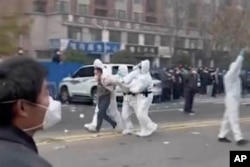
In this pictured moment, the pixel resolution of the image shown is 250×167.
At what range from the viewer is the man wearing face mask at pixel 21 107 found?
2.19m

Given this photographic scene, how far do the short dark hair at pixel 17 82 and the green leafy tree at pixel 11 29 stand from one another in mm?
6363

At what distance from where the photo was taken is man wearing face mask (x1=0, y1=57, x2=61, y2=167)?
2.19 meters

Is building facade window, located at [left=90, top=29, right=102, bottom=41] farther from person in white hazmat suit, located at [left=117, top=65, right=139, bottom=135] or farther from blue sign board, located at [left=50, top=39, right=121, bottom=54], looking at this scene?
person in white hazmat suit, located at [left=117, top=65, right=139, bottom=135]

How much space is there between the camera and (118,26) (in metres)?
59.8

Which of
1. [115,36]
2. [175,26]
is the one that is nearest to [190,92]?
[175,26]

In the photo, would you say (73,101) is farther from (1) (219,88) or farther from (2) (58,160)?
(2) (58,160)

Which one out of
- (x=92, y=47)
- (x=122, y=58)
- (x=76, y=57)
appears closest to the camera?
(x=76, y=57)

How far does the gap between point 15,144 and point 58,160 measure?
281 inches

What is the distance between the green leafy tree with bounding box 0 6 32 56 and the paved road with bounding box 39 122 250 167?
1798 millimetres

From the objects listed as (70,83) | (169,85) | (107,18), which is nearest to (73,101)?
(70,83)

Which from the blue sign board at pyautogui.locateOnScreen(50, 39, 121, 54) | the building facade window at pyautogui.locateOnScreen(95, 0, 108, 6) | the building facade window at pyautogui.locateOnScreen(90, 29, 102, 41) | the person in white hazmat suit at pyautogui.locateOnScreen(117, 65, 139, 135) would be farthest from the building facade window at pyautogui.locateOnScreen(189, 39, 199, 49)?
the person in white hazmat suit at pyautogui.locateOnScreen(117, 65, 139, 135)

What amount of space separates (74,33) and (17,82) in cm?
5286

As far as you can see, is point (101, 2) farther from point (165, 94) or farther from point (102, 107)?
point (102, 107)

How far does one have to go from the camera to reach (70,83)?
77.7 feet
